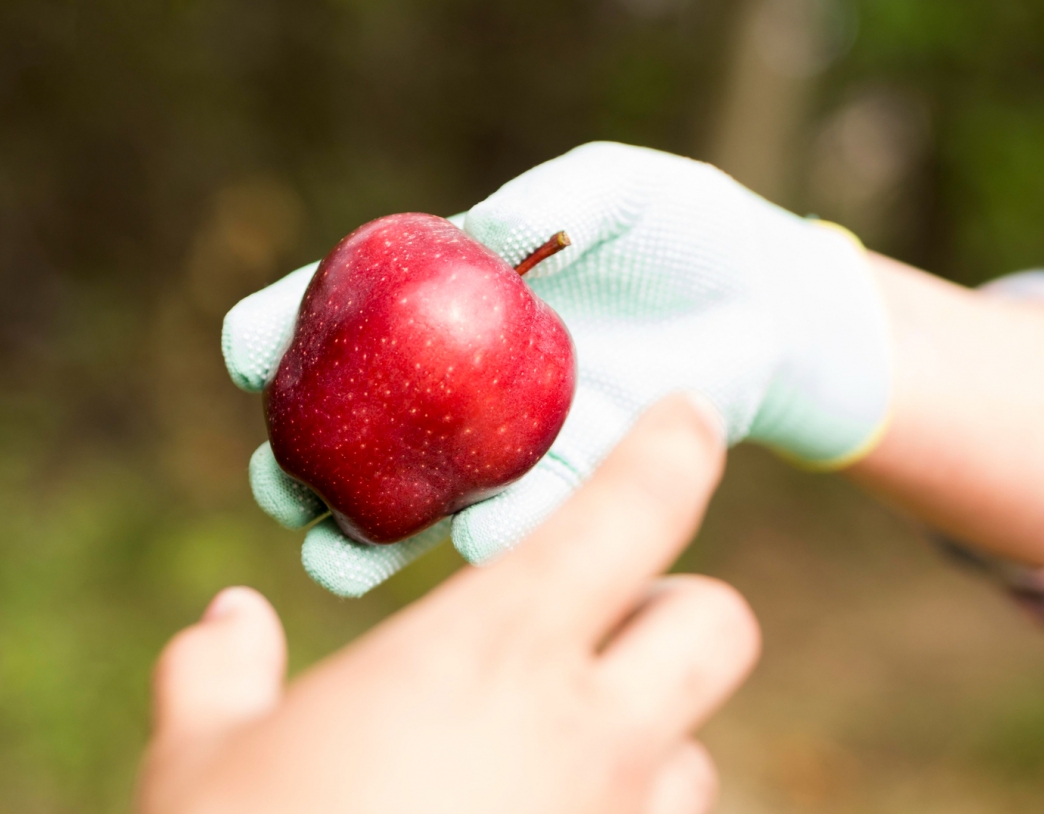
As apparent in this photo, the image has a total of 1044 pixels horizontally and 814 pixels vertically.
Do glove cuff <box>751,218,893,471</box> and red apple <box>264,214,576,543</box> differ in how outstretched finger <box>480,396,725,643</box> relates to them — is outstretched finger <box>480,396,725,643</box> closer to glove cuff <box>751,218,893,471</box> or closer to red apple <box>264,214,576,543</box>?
red apple <box>264,214,576,543</box>

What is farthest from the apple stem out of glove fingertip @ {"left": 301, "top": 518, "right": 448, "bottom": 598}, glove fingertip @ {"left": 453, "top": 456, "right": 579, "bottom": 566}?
glove fingertip @ {"left": 301, "top": 518, "right": 448, "bottom": 598}

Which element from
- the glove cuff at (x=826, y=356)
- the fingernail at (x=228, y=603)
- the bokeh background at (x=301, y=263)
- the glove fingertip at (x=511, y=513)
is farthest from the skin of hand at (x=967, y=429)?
the bokeh background at (x=301, y=263)

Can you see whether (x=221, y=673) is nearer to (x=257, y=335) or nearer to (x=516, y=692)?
(x=516, y=692)

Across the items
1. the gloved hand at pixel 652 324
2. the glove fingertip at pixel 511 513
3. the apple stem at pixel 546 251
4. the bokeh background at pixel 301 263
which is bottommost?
the bokeh background at pixel 301 263

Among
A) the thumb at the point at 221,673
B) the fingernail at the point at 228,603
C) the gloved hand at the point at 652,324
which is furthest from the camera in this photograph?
the gloved hand at the point at 652,324

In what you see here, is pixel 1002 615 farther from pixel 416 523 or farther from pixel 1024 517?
pixel 416 523

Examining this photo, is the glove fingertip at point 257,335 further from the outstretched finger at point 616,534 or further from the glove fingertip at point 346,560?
the outstretched finger at point 616,534

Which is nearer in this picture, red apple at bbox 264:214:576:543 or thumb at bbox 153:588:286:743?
thumb at bbox 153:588:286:743
